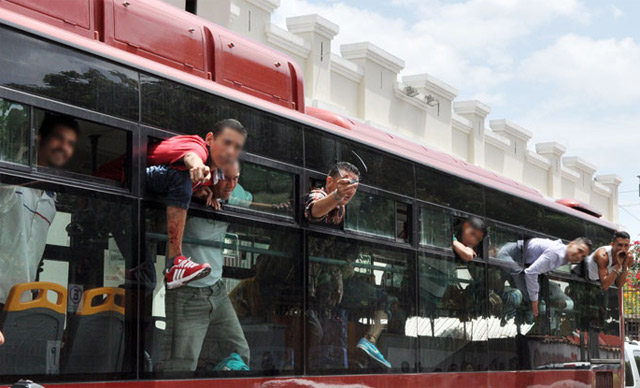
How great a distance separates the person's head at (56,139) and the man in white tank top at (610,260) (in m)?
7.55

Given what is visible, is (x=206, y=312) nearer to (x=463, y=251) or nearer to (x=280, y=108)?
(x=280, y=108)

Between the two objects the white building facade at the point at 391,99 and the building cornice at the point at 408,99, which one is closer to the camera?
the white building facade at the point at 391,99

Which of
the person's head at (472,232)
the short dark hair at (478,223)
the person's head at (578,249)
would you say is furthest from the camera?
the person's head at (578,249)

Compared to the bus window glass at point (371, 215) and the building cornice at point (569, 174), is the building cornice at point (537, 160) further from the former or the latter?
the bus window glass at point (371, 215)

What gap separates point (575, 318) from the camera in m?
10.9

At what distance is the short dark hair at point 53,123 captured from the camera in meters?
4.78

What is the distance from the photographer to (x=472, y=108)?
1128 inches

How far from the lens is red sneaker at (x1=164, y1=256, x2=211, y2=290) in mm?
5387

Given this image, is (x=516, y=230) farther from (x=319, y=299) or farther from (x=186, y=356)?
(x=186, y=356)

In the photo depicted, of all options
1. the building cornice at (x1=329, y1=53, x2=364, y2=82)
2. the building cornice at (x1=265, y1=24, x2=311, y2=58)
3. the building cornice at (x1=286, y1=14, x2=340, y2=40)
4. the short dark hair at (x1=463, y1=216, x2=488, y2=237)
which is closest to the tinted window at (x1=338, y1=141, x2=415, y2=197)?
the short dark hair at (x1=463, y1=216, x2=488, y2=237)

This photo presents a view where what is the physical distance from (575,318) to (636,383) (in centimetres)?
379

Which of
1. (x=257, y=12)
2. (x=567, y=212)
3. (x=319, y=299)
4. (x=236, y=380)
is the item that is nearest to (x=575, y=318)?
(x=567, y=212)

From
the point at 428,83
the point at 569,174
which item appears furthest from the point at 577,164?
the point at 428,83

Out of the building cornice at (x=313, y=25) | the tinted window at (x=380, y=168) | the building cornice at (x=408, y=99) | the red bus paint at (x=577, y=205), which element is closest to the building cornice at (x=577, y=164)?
the building cornice at (x=408, y=99)
